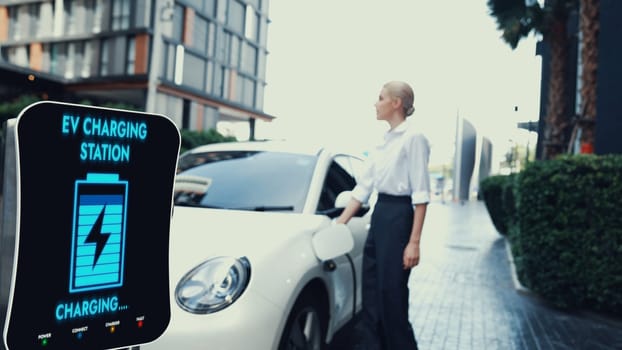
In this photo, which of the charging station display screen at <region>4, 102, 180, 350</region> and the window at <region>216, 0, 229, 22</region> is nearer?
the charging station display screen at <region>4, 102, 180, 350</region>

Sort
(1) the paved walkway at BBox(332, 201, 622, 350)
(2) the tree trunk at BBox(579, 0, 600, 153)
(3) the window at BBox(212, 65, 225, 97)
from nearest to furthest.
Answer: (1) the paved walkway at BBox(332, 201, 622, 350) < (2) the tree trunk at BBox(579, 0, 600, 153) < (3) the window at BBox(212, 65, 225, 97)

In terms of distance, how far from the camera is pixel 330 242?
306 centimetres

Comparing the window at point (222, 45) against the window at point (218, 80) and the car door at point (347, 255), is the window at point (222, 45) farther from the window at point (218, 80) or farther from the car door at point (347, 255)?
the car door at point (347, 255)

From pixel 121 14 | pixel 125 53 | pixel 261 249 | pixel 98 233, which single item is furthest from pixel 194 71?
pixel 98 233

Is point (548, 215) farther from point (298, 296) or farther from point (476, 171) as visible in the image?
point (476, 171)

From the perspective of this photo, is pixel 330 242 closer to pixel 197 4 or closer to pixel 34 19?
pixel 197 4

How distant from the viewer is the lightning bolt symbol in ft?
4.05

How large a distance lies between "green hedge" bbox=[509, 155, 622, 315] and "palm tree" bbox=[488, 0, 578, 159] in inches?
244

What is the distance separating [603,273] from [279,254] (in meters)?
3.97

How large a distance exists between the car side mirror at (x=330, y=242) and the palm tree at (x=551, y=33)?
9.34 meters

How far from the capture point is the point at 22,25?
44.2 m

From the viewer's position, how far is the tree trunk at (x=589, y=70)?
8.11 meters

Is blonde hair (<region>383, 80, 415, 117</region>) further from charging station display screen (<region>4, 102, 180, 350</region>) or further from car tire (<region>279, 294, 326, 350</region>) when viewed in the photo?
charging station display screen (<region>4, 102, 180, 350</region>)

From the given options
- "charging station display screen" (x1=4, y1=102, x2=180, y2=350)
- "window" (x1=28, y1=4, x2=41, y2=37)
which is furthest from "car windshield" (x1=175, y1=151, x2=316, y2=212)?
"window" (x1=28, y1=4, x2=41, y2=37)
